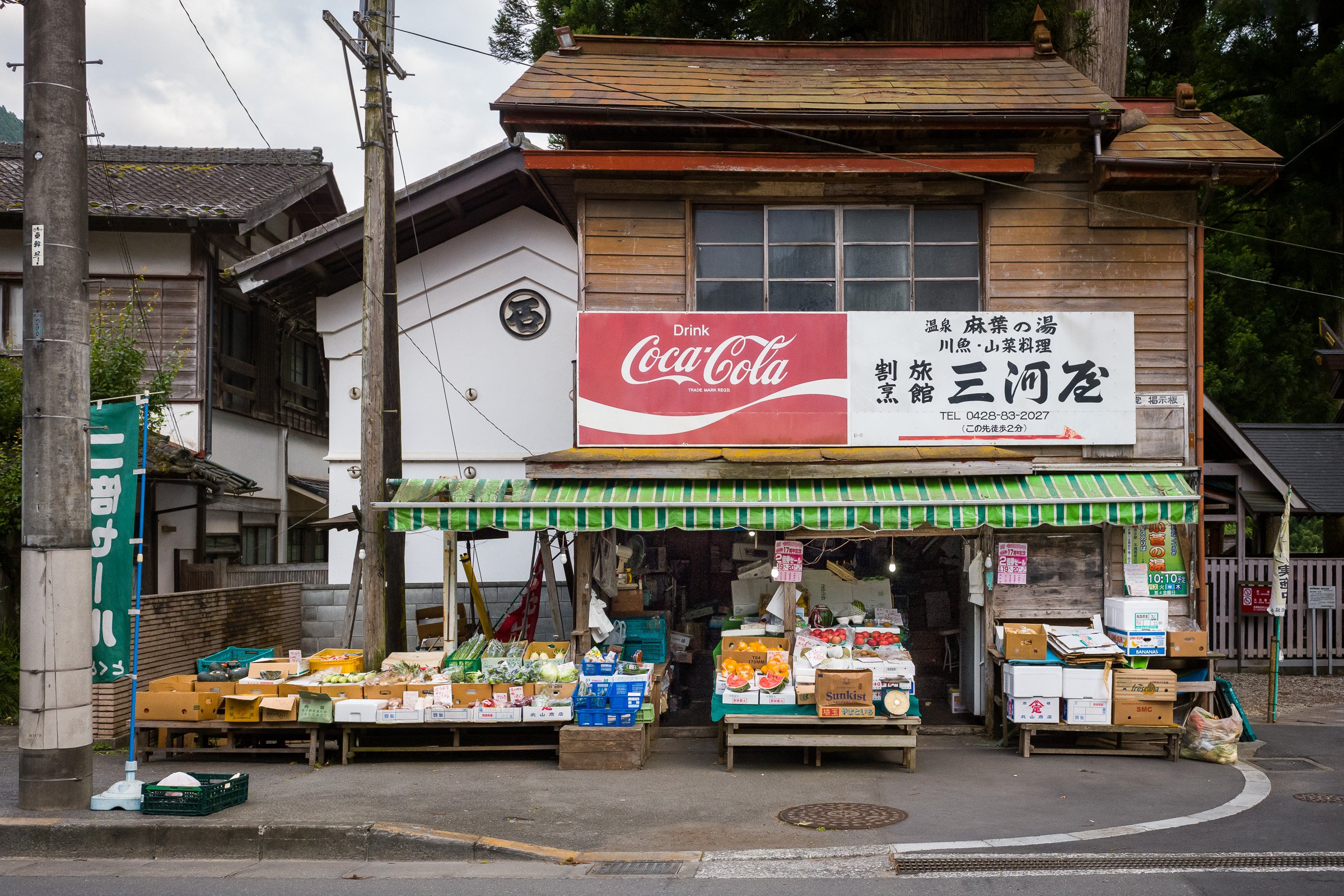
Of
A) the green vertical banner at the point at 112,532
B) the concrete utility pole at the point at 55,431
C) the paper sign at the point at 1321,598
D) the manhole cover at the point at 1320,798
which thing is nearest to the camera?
the concrete utility pole at the point at 55,431

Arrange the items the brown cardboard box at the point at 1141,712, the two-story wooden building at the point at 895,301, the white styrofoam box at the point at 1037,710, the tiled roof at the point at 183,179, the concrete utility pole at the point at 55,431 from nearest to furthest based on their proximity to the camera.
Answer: the concrete utility pole at the point at 55,431 → the brown cardboard box at the point at 1141,712 → the white styrofoam box at the point at 1037,710 → the two-story wooden building at the point at 895,301 → the tiled roof at the point at 183,179

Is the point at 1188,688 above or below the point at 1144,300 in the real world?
below

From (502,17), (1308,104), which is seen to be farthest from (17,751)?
(1308,104)

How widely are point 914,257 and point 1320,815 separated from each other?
691 cm

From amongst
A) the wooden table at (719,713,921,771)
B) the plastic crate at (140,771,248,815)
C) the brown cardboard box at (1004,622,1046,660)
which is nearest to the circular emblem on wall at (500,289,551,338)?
the wooden table at (719,713,921,771)

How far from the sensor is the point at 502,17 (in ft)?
73.2

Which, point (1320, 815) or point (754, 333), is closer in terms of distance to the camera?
point (1320, 815)

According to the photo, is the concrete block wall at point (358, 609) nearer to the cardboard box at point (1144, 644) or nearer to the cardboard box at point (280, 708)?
the cardboard box at point (280, 708)

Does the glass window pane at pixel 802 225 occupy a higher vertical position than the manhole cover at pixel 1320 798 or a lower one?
higher

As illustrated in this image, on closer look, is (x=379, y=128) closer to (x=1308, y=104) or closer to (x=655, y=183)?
(x=655, y=183)

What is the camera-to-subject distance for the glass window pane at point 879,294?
12109 mm

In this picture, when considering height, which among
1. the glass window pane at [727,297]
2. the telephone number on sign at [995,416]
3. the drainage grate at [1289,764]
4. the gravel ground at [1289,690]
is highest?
the glass window pane at [727,297]

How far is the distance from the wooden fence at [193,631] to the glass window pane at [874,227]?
30.2 feet

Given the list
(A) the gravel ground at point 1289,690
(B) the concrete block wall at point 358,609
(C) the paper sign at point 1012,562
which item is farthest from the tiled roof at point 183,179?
(A) the gravel ground at point 1289,690
